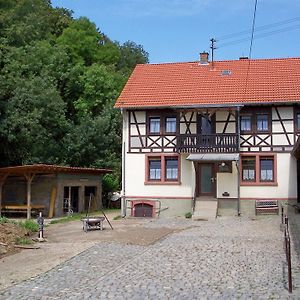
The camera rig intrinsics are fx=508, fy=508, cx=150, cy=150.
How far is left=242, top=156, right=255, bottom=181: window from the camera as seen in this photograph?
24.7 metres

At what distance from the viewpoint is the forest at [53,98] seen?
1178 inches

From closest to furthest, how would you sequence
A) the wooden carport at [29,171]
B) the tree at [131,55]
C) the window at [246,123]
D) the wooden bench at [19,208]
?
the wooden carport at [29,171] → the window at [246,123] → the wooden bench at [19,208] → the tree at [131,55]

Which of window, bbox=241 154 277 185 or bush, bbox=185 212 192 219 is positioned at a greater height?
window, bbox=241 154 277 185

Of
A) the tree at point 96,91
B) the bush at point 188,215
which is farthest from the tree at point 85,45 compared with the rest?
the bush at point 188,215

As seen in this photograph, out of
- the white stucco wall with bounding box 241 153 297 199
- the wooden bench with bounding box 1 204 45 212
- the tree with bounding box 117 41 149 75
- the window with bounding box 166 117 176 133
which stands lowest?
the wooden bench with bounding box 1 204 45 212

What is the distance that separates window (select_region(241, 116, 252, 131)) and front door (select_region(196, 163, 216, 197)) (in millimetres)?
2425

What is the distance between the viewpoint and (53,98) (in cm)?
3219

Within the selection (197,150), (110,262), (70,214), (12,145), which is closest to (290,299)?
(110,262)

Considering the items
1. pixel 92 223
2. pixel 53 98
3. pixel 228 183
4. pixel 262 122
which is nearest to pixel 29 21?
pixel 53 98

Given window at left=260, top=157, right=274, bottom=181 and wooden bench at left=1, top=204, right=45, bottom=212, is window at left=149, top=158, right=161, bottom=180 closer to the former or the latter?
window at left=260, top=157, right=274, bottom=181

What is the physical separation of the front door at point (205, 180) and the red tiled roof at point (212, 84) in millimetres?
3197

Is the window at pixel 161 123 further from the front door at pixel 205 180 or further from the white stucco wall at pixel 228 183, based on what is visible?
the white stucco wall at pixel 228 183

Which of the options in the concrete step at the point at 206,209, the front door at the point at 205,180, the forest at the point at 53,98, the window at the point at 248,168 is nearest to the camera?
the concrete step at the point at 206,209

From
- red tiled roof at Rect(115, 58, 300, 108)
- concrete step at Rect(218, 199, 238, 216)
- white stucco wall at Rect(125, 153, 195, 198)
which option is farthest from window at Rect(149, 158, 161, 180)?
concrete step at Rect(218, 199, 238, 216)
